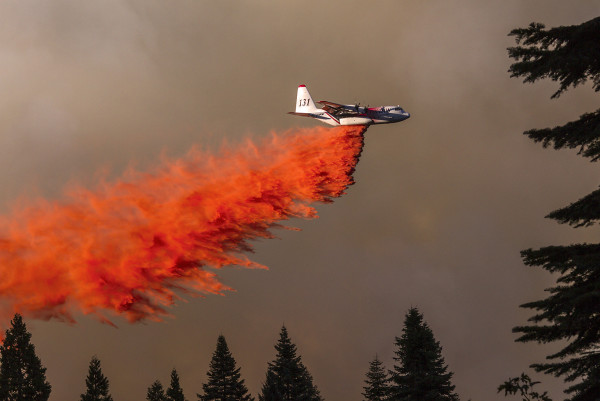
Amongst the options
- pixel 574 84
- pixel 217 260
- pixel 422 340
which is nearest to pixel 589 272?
pixel 574 84

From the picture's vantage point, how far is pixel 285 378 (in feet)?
206

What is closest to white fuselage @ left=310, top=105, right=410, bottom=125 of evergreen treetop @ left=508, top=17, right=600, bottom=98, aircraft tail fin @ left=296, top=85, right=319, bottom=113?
aircraft tail fin @ left=296, top=85, right=319, bottom=113

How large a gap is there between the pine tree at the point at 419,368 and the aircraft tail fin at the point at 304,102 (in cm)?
3008

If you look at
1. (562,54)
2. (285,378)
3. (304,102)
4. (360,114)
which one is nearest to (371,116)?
(360,114)

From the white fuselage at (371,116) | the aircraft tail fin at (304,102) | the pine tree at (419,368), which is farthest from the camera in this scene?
the aircraft tail fin at (304,102)

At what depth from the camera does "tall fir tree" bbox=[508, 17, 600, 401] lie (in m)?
17.2

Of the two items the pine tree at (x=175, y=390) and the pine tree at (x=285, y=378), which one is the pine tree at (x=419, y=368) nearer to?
the pine tree at (x=285, y=378)

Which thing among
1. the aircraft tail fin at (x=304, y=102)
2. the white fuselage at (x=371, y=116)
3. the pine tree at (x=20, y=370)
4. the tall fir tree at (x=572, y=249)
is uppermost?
the aircraft tail fin at (x=304, y=102)

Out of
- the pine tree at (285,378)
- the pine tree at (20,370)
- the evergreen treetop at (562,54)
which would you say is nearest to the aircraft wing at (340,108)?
the pine tree at (285,378)

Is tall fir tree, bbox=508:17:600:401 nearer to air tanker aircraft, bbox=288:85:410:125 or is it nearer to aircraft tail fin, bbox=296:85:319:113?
air tanker aircraft, bbox=288:85:410:125

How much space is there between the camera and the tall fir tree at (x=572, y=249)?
1716cm

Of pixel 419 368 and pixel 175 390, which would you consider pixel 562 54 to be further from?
pixel 175 390

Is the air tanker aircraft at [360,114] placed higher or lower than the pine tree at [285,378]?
higher

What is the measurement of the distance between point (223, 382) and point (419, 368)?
87.9 feet
